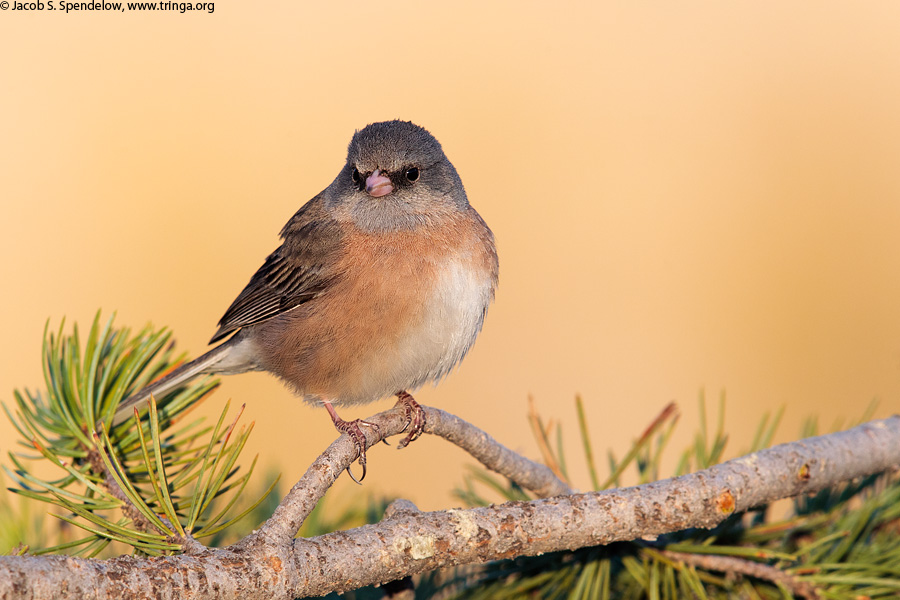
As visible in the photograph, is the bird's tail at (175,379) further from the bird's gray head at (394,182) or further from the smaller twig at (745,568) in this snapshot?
the smaller twig at (745,568)

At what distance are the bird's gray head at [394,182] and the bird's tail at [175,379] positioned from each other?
24.3 inches

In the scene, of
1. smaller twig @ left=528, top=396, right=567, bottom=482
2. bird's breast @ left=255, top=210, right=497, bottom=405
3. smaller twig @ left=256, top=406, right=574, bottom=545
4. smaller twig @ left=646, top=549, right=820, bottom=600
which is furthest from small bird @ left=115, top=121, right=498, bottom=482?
smaller twig @ left=646, top=549, right=820, bottom=600

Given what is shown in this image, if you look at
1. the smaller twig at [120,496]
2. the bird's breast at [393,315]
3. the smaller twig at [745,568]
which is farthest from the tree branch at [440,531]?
the bird's breast at [393,315]

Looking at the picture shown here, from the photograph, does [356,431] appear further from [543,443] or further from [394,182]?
[394,182]

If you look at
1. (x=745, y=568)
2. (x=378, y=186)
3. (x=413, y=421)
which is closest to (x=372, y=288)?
(x=378, y=186)

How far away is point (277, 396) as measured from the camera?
4035 millimetres

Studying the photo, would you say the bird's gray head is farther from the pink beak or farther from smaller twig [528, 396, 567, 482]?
smaller twig [528, 396, 567, 482]

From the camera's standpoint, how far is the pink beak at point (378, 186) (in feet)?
8.34

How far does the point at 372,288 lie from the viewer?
2.36 metres

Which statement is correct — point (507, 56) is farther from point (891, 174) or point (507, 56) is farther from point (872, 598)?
point (872, 598)

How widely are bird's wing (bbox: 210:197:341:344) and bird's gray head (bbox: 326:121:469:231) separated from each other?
11cm

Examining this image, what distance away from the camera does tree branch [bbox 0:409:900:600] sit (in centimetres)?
105

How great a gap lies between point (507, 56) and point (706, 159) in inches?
53.9

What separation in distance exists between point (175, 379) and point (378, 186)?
2.96 feet
